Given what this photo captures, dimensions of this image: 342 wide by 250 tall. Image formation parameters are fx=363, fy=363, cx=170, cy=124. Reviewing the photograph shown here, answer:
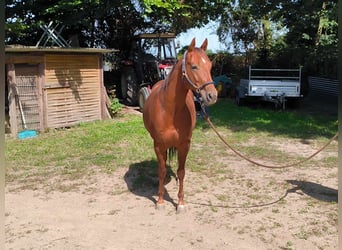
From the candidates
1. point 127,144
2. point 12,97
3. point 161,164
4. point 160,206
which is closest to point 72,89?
point 12,97

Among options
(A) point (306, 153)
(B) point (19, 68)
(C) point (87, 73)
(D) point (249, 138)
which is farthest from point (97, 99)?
(A) point (306, 153)

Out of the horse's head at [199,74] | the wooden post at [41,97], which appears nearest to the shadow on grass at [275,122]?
the wooden post at [41,97]

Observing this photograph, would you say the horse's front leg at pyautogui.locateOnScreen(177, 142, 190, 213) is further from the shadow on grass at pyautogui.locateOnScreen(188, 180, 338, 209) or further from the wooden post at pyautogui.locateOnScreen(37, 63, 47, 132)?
the wooden post at pyautogui.locateOnScreen(37, 63, 47, 132)

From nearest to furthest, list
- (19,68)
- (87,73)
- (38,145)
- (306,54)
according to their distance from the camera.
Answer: (38,145) → (19,68) → (87,73) → (306,54)

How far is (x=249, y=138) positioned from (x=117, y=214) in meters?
4.69

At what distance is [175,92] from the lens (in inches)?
152

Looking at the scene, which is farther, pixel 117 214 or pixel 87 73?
pixel 87 73

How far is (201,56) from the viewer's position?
11.4 feet

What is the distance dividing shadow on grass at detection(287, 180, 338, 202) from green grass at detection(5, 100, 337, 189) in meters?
1.22

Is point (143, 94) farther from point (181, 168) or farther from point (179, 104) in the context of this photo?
point (179, 104)

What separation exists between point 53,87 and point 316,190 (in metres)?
7.05

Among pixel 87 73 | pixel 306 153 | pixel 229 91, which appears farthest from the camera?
pixel 229 91

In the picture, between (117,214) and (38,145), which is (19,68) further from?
(117,214)

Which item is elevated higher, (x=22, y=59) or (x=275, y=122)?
(x=22, y=59)
